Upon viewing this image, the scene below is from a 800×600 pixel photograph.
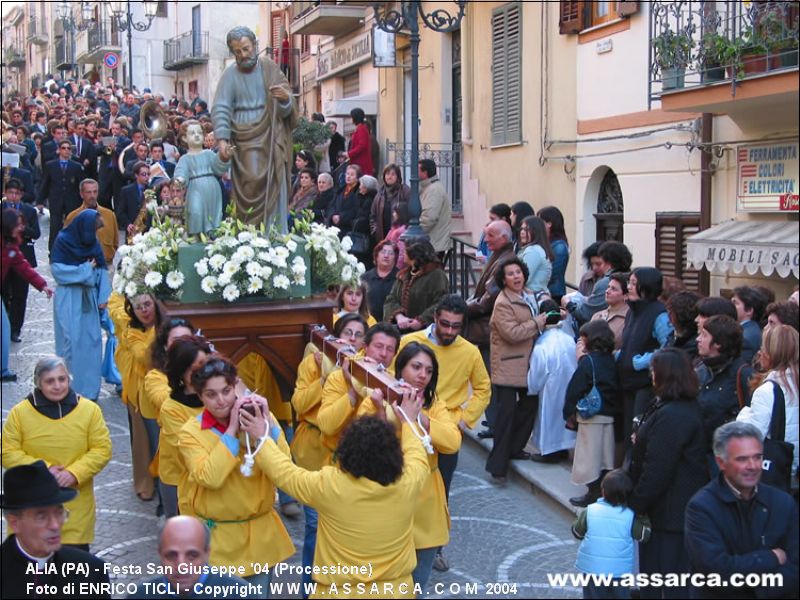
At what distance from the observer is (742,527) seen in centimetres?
452

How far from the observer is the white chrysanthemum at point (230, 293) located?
7598 mm

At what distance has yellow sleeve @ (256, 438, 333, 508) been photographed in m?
4.48

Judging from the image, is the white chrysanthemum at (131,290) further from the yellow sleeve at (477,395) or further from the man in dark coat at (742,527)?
the man in dark coat at (742,527)

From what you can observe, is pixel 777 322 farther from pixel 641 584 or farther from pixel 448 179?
pixel 448 179

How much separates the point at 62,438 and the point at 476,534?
2857mm

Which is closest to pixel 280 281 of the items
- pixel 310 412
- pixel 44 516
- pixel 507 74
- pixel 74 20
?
pixel 310 412

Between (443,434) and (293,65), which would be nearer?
(443,434)

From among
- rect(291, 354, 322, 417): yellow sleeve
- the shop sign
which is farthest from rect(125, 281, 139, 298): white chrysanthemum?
the shop sign

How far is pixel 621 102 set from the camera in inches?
500

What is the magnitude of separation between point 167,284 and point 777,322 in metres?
4.23

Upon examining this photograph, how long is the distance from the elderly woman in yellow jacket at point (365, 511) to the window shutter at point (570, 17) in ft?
32.5


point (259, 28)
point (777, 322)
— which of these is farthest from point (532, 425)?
point (259, 28)

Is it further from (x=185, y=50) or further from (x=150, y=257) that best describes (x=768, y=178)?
(x=185, y=50)

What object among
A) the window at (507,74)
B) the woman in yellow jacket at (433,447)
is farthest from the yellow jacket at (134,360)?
the window at (507,74)
